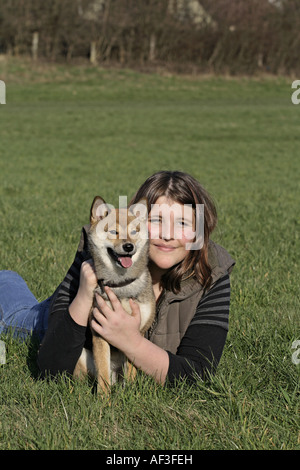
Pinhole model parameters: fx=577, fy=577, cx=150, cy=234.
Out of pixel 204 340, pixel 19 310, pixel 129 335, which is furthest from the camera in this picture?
pixel 19 310

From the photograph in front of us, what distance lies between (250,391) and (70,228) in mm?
5215

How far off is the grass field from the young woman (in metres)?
0.14

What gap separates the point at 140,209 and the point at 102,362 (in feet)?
2.72

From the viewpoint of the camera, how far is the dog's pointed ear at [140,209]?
3.03 meters

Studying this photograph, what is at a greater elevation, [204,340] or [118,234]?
[118,234]

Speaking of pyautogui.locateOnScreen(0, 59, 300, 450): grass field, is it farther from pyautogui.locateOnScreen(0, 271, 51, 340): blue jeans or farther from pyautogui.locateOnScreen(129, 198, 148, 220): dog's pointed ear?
pyautogui.locateOnScreen(129, 198, 148, 220): dog's pointed ear

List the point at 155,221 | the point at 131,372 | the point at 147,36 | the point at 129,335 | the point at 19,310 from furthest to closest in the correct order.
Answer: the point at 147,36 → the point at 19,310 → the point at 155,221 → the point at 131,372 → the point at 129,335

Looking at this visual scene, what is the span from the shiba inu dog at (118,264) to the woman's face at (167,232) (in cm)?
26

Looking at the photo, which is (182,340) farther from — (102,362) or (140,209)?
(140,209)

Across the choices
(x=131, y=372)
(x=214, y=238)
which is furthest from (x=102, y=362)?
(x=214, y=238)

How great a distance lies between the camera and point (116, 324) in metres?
2.95

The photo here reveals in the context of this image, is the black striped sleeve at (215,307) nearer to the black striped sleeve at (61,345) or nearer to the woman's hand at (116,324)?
the woman's hand at (116,324)

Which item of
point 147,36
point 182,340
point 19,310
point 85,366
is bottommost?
point 19,310
